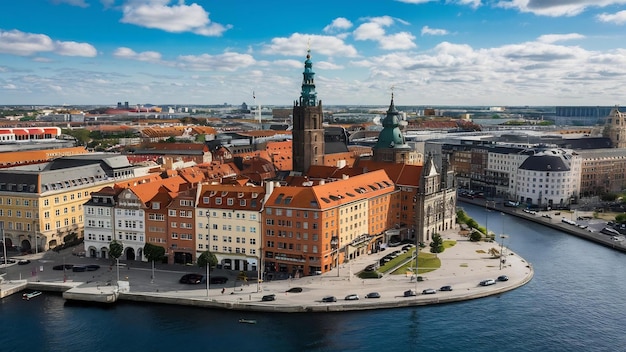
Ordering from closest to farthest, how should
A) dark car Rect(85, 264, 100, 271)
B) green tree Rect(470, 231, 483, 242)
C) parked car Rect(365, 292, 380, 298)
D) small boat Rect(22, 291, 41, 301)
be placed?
parked car Rect(365, 292, 380, 298) → small boat Rect(22, 291, 41, 301) → dark car Rect(85, 264, 100, 271) → green tree Rect(470, 231, 483, 242)

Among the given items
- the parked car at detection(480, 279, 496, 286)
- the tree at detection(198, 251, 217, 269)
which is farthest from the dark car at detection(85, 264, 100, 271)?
the parked car at detection(480, 279, 496, 286)

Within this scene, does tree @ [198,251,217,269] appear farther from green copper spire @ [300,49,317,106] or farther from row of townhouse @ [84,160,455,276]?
green copper spire @ [300,49,317,106]

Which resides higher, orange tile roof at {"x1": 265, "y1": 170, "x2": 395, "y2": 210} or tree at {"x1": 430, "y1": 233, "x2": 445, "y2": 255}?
orange tile roof at {"x1": 265, "y1": 170, "x2": 395, "y2": 210}

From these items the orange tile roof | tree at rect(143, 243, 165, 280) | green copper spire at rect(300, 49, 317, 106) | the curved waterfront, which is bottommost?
the curved waterfront

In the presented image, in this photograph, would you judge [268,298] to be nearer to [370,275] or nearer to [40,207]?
[370,275]

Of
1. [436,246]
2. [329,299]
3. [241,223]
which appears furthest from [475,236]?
[241,223]
